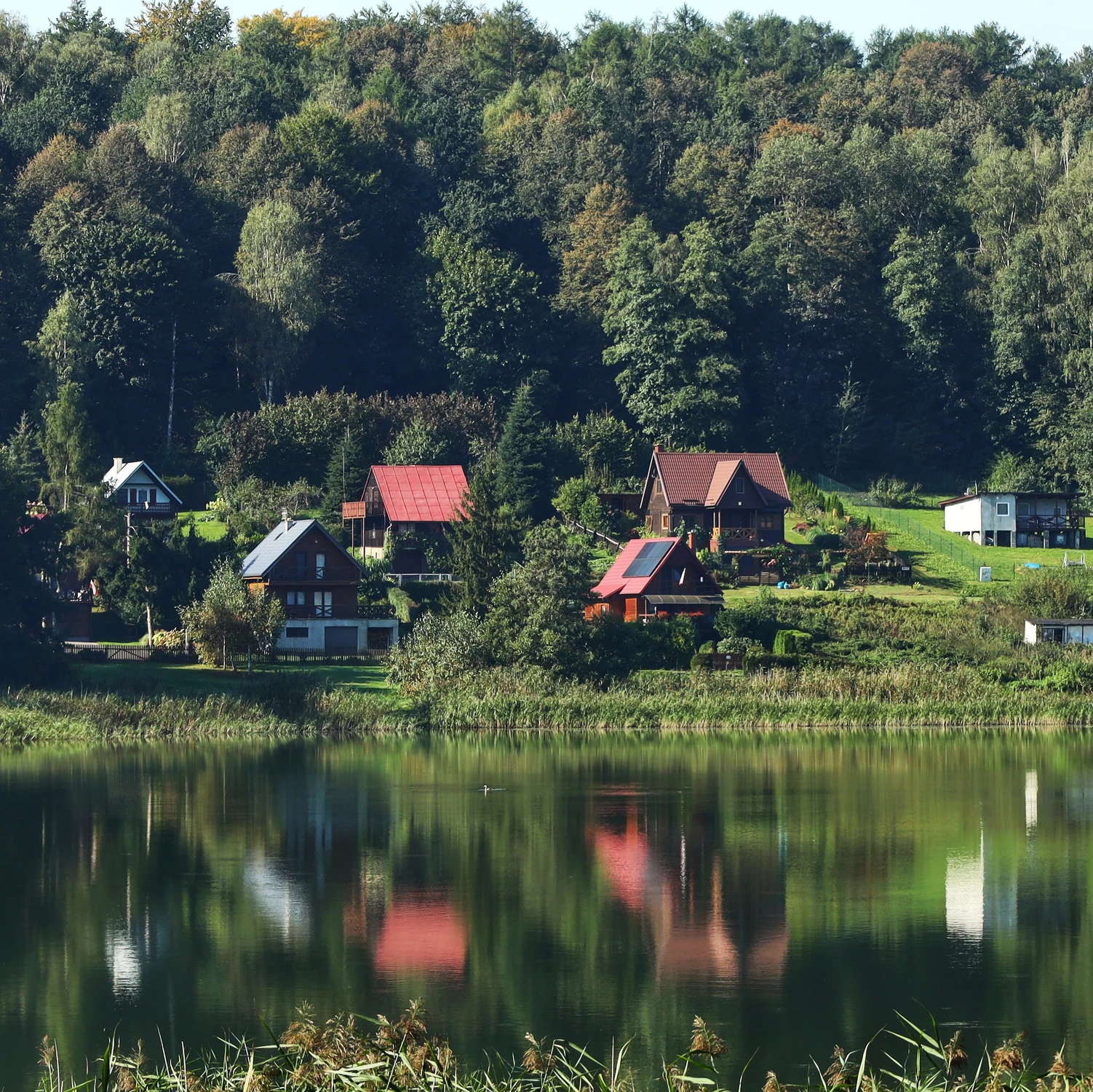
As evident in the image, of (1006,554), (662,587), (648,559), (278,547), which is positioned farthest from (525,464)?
(1006,554)

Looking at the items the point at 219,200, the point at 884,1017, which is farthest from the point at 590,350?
the point at 884,1017

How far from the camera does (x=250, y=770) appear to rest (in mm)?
45938

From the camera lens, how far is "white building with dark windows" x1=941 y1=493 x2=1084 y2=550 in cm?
8619

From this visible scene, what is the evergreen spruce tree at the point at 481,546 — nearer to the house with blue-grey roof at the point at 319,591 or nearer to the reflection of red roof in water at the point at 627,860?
the house with blue-grey roof at the point at 319,591

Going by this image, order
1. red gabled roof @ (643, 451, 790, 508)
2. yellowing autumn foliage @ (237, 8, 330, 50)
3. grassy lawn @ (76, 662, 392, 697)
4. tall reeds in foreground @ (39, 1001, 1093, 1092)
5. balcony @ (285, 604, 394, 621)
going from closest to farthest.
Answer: tall reeds in foreground @ (39, 1001, 1093, 1092) < grassy lawn @ (76, 662, 392, 697) < balcony @ (285, 604, 394, 621) < red gabled roof @ (643, 451, 790, 508) < yellowing autumn foliage @ (237, 8, 330, 50)

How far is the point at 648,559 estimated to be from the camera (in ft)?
234

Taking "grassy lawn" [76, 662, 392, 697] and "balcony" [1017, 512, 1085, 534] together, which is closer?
"grassy lawn" [76, 662, 392, 697]

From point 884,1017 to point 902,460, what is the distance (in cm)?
7940

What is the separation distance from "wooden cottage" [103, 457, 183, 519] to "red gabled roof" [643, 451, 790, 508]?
22.5 meters

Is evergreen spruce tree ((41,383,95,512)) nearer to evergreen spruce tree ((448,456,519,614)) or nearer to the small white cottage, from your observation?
evergreen spruce tree ((448,456,519,614))

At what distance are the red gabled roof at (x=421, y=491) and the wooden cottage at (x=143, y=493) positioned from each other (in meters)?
10.3

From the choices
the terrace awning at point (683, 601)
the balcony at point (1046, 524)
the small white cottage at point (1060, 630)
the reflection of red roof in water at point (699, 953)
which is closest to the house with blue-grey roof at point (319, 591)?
the terrace awning at point (683, 601)

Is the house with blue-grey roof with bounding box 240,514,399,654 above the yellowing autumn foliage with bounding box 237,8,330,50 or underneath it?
underneath

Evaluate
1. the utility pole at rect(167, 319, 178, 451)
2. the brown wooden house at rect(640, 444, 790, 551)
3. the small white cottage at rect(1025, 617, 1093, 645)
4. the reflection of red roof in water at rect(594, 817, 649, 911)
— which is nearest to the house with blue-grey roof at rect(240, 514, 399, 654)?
the brown wooden house at rect(640, 444, 790, 551)
